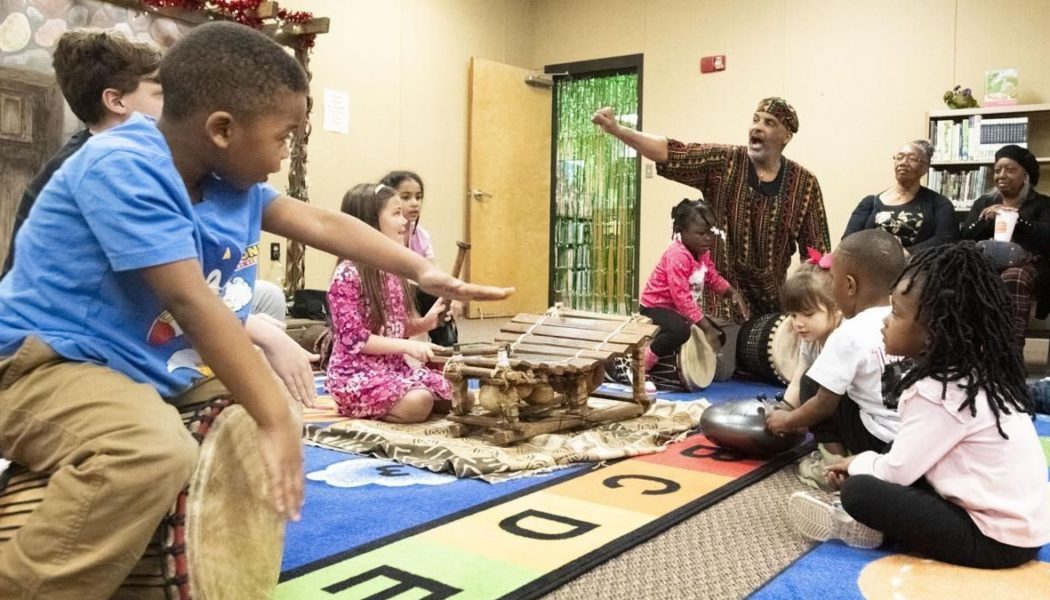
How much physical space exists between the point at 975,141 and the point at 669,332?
3297 millimetres

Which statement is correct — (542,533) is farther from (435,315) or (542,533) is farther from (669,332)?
(669,332)

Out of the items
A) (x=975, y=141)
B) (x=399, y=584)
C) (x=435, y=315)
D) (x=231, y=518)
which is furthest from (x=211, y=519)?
(x=975, y=141)

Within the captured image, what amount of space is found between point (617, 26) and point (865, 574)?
24.4ft

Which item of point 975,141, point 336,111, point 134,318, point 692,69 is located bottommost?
point 134,318

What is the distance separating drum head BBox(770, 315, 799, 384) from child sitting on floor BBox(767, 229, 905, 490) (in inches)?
80.4

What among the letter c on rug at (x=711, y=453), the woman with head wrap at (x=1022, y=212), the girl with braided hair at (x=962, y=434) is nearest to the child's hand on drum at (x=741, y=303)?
the woman with head wrap at (x=1022, y=212)

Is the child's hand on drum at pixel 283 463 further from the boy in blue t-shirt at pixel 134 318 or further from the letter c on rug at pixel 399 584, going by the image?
the letter c on rug at pixel 399 584

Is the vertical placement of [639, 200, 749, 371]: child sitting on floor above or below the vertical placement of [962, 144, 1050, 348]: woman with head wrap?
below

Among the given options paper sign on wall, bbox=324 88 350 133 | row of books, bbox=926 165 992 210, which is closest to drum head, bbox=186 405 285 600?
paper sign on wall, bbox=324 88 350 133

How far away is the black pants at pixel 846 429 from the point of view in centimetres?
258

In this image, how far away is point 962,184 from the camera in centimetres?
654

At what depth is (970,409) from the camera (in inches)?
74.4

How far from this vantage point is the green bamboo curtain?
887cm

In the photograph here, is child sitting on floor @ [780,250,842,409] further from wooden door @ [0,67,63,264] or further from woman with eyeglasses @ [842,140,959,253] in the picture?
wooden door @ [0,67,63,264]
